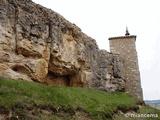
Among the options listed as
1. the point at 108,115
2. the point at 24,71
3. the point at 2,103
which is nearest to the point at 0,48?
the point at 24,71

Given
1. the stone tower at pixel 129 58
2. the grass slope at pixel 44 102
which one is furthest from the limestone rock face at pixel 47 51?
the stone tower at pixel 129 58

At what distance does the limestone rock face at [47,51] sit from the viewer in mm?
11320

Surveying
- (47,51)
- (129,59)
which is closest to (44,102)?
A: (47,51)

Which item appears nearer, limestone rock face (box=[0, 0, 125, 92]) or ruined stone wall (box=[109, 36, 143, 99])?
limestone rock face (box=[0, 0, 125, 92])

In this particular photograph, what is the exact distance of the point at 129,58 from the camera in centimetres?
2227

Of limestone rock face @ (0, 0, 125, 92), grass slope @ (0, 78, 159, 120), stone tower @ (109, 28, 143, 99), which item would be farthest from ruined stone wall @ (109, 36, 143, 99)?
grass slope @ (0, 78, 159, 120)

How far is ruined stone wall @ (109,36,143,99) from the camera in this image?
21656 mm

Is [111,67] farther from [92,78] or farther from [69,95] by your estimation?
[69,95]

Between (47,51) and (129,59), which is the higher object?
(129,59)

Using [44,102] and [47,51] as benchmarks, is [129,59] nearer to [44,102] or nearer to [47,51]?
[47,51]

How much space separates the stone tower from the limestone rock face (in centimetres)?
245

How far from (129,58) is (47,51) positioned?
11049 mm

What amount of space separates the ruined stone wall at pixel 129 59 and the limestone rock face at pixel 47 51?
2455 millimetres

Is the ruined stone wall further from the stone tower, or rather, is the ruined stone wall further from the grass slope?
the grass slope
